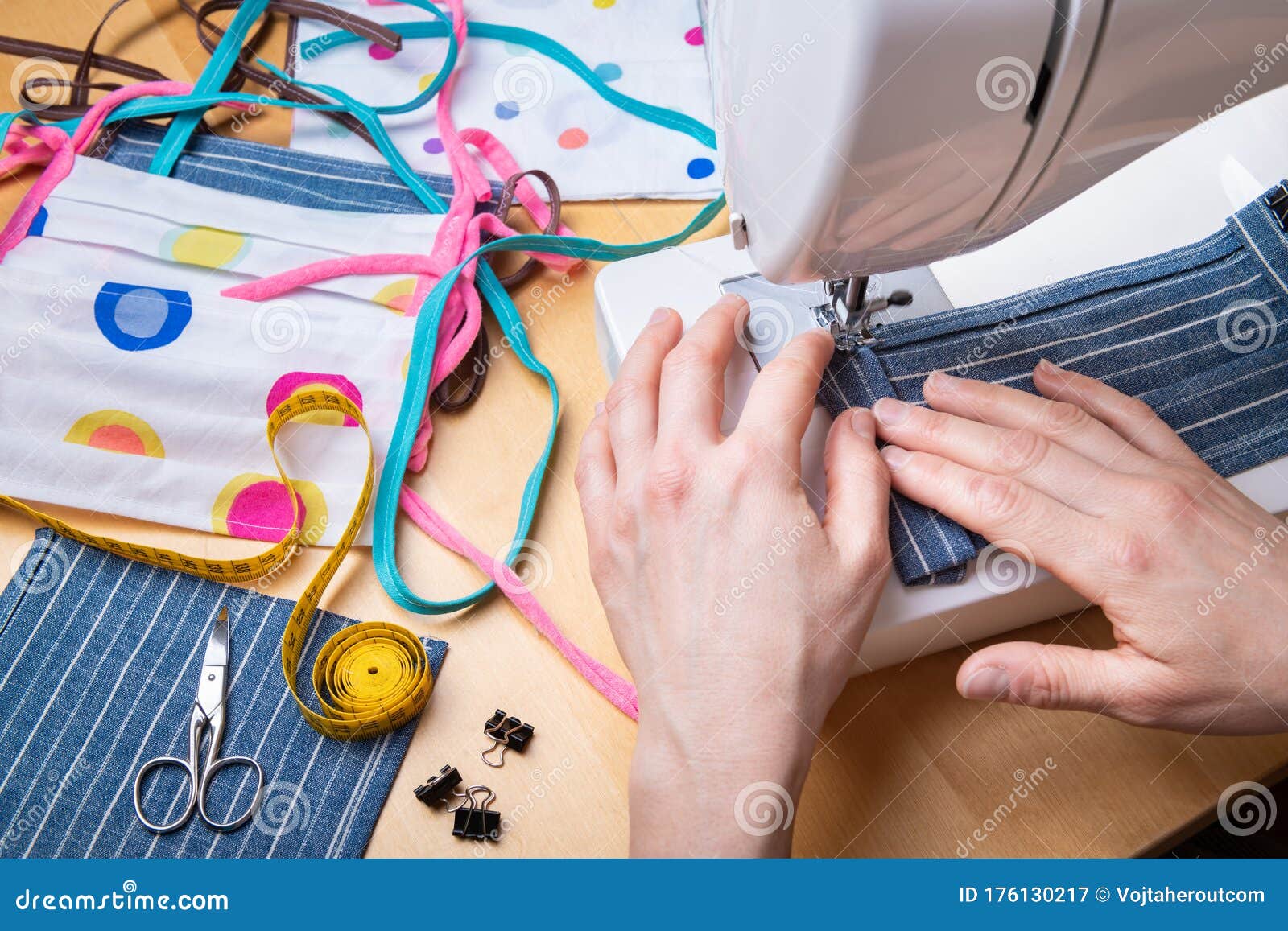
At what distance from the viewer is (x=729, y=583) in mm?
812

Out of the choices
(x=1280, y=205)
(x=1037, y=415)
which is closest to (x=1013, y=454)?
(x=1037, y=415)

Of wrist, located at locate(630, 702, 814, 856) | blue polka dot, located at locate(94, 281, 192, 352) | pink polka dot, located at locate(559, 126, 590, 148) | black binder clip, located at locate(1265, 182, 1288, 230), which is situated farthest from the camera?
pink polka dot, located at locate(559, 126, 590, 148)

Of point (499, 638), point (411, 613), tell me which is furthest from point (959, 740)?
point (411, 613)

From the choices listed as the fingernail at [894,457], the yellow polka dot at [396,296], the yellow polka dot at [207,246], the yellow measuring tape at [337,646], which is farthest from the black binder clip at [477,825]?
the yellow polka dot at [207,246]

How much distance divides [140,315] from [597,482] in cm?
61

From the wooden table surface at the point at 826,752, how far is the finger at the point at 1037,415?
192 mm

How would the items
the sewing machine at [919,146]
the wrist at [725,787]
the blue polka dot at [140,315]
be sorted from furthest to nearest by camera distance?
the blue polka dot at [140,315] → the wrist at [725,787] → the sewing machine at [919,146]

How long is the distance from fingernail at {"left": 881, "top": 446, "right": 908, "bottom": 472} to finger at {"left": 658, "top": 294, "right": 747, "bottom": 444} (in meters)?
0.15

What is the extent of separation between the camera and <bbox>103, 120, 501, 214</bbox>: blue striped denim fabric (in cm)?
131

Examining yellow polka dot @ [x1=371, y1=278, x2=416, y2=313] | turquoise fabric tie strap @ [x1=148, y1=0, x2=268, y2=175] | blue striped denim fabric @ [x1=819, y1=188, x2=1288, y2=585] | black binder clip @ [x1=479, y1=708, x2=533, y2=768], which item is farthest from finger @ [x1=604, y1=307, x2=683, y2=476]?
turquoise fabric tie strap @ [x1=148, y1=0, x2=268, y2=175]

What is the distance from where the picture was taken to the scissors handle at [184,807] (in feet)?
2.95

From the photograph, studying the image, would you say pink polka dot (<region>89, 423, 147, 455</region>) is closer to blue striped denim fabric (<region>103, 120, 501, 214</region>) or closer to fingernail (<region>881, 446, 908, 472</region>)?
blue striped denim fabric (<region>103, 120, 501, 214</region>)

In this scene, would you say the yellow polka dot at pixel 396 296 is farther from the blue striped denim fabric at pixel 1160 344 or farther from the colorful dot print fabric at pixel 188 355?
the blue striped denim fabric at pixel 1160 344

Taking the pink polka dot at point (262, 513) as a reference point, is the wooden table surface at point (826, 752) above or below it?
below
